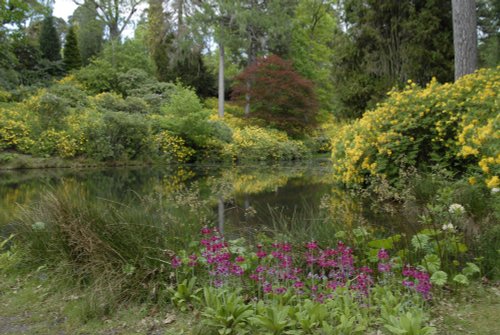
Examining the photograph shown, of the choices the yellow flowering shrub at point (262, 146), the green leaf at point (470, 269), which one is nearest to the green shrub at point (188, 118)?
the yellow flowering shrub at point (262, 146)

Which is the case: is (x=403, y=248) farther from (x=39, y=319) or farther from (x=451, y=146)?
A: (x=451, y=146)

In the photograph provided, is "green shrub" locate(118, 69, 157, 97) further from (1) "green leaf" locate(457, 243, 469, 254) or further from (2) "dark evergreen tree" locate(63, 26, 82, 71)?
(1) "green leaf" locate(457, 243, 469, 254)

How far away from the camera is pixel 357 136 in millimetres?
7547

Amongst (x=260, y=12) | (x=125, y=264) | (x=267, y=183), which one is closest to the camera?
(x=125, y=264)

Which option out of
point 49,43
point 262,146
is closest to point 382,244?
point 262,146

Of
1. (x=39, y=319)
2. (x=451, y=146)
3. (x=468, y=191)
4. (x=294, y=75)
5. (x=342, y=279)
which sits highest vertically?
(x=294, y=75)

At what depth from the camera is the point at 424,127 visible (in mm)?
6574

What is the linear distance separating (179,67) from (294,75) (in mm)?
8684

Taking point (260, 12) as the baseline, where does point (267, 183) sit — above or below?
below

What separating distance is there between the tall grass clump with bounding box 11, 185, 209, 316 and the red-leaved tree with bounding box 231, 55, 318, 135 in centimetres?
2026

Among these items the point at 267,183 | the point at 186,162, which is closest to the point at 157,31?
the point at 186,162

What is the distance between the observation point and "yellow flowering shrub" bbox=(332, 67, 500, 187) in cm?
598

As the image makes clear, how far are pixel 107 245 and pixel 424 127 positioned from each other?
5.20 metres

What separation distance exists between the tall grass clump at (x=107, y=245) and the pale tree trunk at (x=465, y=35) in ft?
22.3
